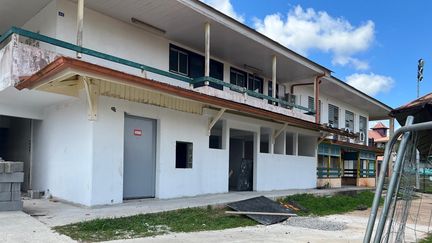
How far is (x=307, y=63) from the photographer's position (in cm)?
1816

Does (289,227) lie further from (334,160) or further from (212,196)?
(334,160)

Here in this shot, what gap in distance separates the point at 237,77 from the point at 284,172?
195 inches

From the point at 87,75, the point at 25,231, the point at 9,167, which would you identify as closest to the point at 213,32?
the point at 87,75

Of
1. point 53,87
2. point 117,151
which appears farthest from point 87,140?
point 53,87

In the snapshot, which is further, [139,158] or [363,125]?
[363,125]

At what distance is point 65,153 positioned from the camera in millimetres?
11242

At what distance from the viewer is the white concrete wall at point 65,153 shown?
10.5m

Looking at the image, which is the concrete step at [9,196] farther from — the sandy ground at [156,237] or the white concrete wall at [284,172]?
the white concrete wall at [284,172]

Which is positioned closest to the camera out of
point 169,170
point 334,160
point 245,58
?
point 169,170

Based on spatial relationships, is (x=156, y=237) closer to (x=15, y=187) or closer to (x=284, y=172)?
(x=15, y=187)

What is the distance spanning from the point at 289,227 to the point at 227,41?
7962 millimetres

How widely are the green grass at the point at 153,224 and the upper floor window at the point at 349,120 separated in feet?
66.7

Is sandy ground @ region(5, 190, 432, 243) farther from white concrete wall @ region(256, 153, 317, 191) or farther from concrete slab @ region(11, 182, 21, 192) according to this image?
white concrete wall @ region(256, 153, 317, 191)

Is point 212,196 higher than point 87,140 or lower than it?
lower
